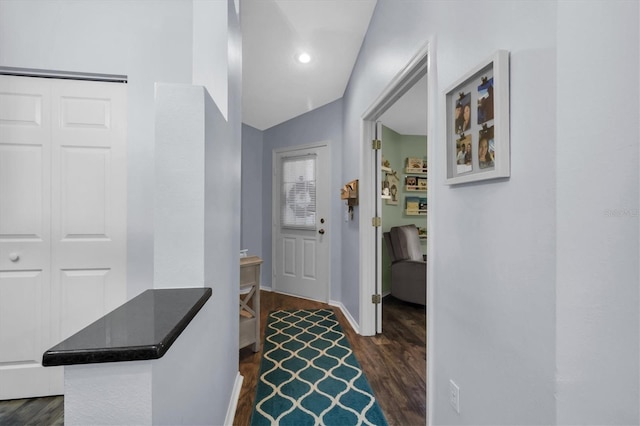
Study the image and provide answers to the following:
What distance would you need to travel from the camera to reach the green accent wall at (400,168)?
442 cm

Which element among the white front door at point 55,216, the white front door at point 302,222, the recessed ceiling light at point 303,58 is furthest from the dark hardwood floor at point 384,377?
the recessed ceiling light at point 303,58

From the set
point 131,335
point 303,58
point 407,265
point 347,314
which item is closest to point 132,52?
point 303,58

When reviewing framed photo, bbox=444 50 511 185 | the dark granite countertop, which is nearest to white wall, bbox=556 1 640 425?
framed photo, bbox=444 50 511 185

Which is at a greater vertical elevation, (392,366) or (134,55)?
(134,55)

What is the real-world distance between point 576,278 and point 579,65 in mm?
514

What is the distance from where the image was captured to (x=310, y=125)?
404 centimetres

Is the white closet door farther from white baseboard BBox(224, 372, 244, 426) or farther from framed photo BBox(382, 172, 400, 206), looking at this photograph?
framed photo BBox(382, 172, 400, 206)

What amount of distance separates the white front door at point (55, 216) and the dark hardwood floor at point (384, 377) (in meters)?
0.16

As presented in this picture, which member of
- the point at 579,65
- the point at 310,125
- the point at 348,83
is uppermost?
the point at 348,83

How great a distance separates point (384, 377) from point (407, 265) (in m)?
1.92

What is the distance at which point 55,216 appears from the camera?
1848 millimetres

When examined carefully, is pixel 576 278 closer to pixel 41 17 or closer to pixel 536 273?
pixel 536 273

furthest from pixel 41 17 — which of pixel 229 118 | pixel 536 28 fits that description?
pixel 536 28

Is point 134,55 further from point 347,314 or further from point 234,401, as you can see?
point 347,314
